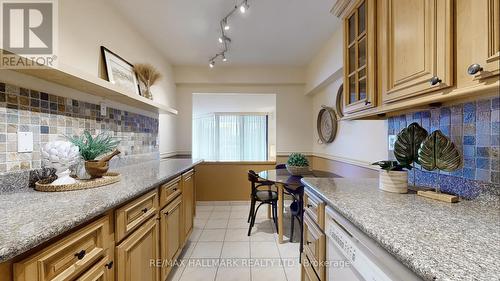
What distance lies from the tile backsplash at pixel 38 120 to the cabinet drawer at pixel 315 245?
1.71 meters

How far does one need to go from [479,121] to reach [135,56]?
120 inches

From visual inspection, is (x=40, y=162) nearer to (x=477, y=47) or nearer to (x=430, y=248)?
(x=430, y=248)

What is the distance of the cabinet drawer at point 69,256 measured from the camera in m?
0.68

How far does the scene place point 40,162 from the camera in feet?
4.47

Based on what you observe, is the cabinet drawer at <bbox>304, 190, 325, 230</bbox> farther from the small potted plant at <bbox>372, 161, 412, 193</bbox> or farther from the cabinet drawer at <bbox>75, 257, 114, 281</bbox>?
the cabinet drawer at <bbox>75, 257, 114, 281</bbox>

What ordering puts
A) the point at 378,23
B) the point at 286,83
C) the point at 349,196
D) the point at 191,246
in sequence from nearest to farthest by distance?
the point at 349,196
the point at 378,23
the point at 191,246
the point at 286,83

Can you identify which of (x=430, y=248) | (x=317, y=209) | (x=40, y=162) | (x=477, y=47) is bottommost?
(x=317, y=209)

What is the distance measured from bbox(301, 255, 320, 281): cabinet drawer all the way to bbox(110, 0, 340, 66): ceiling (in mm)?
2255

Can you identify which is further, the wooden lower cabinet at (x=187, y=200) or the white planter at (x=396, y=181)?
the wooden lower cabinet at (x=187, y=200)

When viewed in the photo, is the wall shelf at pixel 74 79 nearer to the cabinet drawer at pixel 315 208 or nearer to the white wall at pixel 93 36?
the white wall at pixel 93 36

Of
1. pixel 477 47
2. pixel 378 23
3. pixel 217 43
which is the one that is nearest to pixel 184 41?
A: pixel 217 43

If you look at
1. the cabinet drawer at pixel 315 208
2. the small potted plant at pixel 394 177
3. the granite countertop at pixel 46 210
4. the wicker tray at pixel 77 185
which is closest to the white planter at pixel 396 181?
the small potted plant at pixel 394 177

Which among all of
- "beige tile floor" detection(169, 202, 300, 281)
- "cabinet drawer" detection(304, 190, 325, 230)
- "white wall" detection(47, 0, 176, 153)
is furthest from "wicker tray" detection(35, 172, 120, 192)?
"cabinet drawer" detection(304, 190, 325, 230)

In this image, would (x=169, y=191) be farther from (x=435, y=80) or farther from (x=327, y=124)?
(x=327, y=124)
